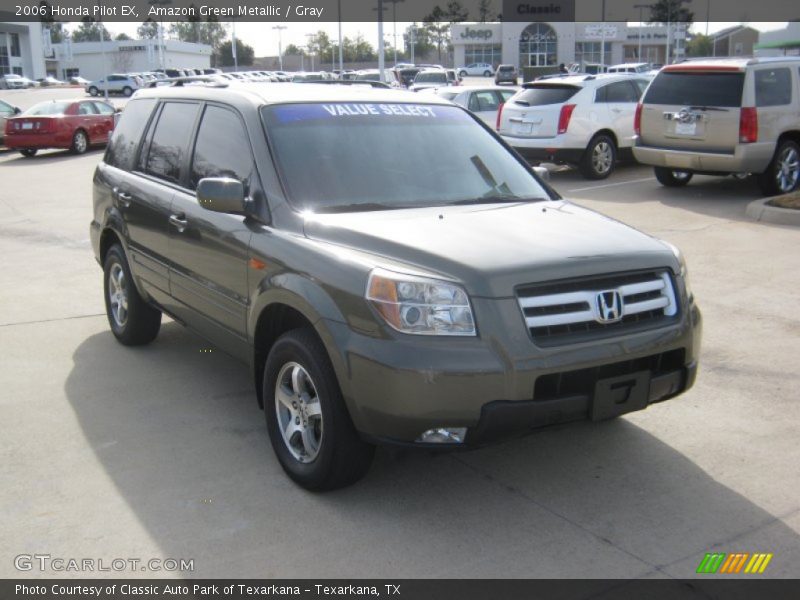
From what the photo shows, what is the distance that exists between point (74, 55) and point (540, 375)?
121 m

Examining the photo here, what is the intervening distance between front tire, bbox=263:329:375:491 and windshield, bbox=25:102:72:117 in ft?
71.4

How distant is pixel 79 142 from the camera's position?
24.3 metres

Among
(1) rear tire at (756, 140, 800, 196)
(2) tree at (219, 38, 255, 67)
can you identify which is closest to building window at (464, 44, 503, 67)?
(2) tree at (219, 38, 255, 67)

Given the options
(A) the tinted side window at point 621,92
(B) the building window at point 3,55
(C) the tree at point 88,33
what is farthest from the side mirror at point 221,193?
(C) the tree at point 88,33

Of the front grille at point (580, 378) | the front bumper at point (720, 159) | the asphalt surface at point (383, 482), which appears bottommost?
the asphalt surface at point (383, 482)

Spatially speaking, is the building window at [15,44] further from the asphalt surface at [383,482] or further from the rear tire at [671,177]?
the asphalt surface at [383,482]

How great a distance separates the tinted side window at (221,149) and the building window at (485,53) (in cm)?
9642

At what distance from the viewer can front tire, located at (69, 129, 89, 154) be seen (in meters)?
24.1

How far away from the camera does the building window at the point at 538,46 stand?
92688 millimetres

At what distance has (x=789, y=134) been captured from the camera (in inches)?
496

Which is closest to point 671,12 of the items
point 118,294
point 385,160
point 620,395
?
point 118,294

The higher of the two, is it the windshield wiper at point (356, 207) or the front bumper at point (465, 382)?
the windshield wiper at point (356, 207)

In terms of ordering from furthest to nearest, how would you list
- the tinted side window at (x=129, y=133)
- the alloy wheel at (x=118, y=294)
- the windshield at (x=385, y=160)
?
1. the alloy wheel at (x=118, y=294)
2. the tinted side window at (x=129, y=133)
3. the windshield at (x=385, y=160)
